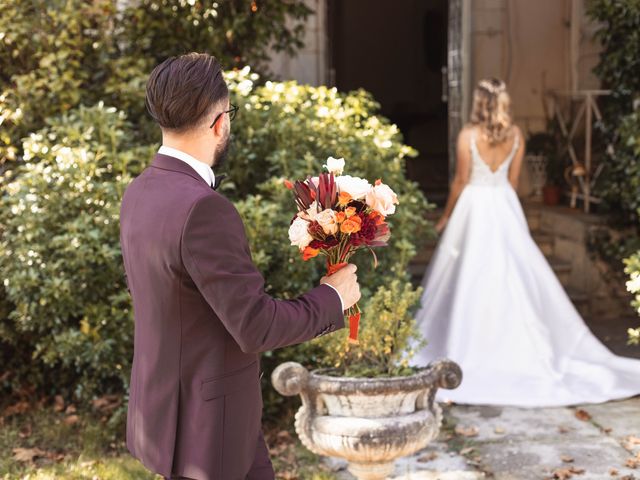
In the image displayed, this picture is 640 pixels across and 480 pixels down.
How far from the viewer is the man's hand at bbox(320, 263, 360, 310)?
2670 millimetres

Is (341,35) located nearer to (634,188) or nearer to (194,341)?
(634,188)

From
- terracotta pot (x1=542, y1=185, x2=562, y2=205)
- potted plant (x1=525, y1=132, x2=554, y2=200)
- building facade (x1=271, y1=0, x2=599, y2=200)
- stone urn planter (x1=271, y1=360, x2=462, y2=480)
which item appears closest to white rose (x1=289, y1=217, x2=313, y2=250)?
stone urn planter (x1=271, y1=360, x2=462, y2=480)

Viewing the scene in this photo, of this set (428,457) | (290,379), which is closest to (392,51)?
(428,457)

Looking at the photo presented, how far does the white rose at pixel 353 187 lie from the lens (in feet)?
9.43

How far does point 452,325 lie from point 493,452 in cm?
176

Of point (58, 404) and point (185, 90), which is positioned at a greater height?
point (185, 90)

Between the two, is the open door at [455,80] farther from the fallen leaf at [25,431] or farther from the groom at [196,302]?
the groom at [196,302]

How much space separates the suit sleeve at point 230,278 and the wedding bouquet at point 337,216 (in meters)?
0.40

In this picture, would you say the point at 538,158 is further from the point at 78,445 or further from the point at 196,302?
the point at 196,302

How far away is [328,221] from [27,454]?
129 inches

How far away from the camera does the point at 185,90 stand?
246cm

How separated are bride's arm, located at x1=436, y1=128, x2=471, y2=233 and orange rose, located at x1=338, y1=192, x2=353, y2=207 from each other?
4140 mm

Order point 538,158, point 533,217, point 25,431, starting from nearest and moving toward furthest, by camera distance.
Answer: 1. point 25,431
2. point 533,217
3. point 538,158

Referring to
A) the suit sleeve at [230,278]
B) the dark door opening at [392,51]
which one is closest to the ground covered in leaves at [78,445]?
the suit sleeve at [230,278]
